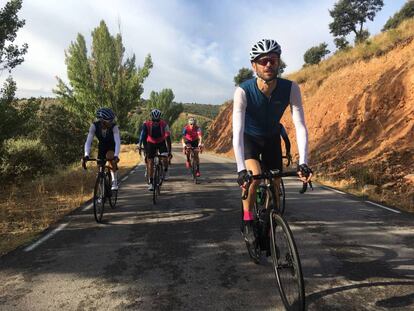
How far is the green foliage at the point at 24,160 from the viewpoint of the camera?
18500 millimetres

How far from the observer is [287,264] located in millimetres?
3457

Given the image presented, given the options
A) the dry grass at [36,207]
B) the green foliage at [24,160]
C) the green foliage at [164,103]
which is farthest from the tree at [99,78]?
the green foliage at [164,103]

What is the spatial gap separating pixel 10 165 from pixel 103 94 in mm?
15301

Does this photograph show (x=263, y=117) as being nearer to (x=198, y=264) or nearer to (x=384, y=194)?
(x=198, y=264)

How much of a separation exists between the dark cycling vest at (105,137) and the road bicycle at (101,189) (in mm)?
372

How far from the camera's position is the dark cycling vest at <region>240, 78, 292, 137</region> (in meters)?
4.19

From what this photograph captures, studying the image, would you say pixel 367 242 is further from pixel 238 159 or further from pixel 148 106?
pixel 148 106

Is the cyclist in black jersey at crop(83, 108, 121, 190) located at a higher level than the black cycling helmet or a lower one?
lower

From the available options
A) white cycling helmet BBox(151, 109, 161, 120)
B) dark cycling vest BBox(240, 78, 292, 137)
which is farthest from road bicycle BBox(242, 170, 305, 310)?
white cycling helmet BBox(151, 109, 161, 120)

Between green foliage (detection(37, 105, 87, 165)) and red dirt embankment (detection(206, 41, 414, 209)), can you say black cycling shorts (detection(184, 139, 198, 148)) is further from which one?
green foliage (detection(37, 105, 87, 165))

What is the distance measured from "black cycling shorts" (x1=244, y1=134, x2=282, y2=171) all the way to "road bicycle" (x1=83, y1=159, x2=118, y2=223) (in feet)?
12.9

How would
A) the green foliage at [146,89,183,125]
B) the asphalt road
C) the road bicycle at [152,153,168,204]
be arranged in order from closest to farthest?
the asphalt road
the road bicycle at [152,153,168,204]
the green foliage at [146,89,183,125]

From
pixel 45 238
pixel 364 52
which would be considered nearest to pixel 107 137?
pixel 45 238

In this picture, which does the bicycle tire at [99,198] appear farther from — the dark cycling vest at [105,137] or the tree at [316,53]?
the tree at [316,53]
